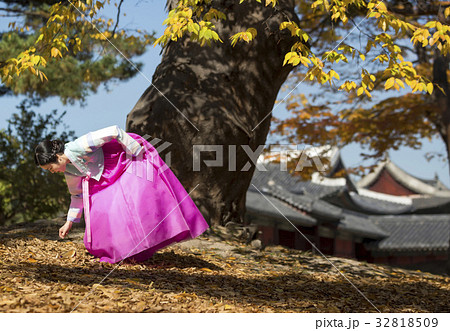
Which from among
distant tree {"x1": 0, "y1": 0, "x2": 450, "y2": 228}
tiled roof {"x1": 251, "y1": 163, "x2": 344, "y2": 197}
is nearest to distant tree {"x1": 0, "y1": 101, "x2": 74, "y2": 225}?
distant tree {"x1": 0, "y1": 0, "x2": 450, "y2": 228}

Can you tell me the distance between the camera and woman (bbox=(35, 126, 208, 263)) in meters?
4.82

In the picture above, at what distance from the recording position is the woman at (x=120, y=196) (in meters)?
4.82

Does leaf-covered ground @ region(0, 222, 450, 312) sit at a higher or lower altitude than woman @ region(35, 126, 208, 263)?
lower

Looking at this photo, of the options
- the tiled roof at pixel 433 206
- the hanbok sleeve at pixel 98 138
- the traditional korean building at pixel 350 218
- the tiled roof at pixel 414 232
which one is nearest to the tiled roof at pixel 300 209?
the traditional korean building at pixel 350 218

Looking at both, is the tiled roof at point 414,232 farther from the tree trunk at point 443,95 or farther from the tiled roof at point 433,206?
the tree trunk at point 443,95

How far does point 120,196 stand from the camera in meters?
4.92

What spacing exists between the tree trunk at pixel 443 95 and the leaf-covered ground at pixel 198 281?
5376mm

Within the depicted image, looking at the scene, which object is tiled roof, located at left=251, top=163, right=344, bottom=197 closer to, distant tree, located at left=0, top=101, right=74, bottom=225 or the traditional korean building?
the traditional korean building

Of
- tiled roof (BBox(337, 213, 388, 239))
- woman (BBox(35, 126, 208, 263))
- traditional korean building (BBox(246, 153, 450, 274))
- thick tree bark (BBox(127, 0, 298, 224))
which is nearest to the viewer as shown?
woman (BBox(35, 126, 208, 263))

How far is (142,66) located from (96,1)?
7.78 metres

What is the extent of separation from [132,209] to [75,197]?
637 millimetres

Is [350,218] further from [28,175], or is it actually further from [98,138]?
[98,138]

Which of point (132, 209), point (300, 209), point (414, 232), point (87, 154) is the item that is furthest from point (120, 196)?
point (414, 232)

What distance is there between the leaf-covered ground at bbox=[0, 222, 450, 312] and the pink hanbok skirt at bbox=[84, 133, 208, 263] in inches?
9.7
